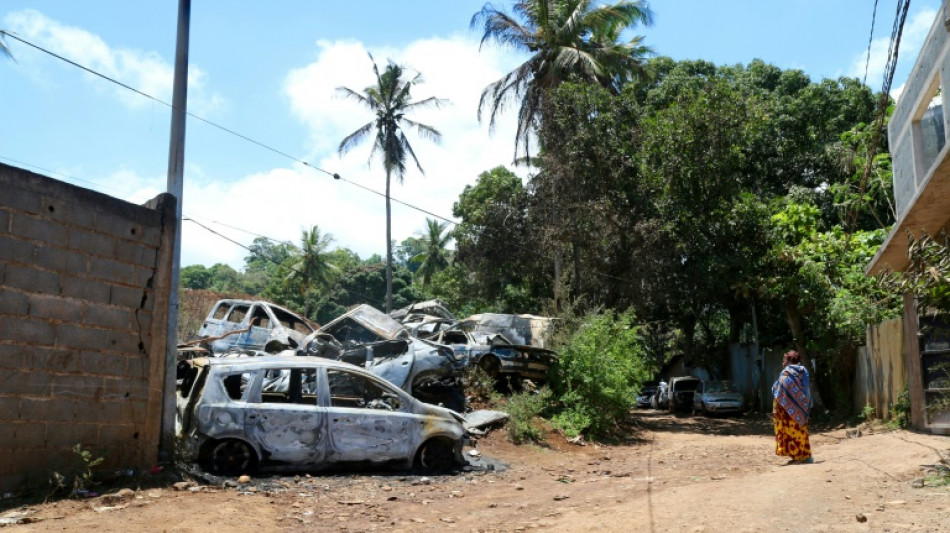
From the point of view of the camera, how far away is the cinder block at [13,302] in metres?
7.54

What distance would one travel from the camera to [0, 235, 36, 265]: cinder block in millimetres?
7598

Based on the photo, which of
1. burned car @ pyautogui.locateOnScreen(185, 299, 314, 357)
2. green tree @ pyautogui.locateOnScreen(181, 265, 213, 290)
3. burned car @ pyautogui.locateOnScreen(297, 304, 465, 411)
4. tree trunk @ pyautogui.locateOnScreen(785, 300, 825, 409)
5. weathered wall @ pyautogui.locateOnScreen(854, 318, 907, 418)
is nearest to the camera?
burned car @ pyautogui.locateOnScreen(297, 304, 465, 411)

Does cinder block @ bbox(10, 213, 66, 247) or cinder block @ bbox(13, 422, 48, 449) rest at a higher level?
cinder block @ bbox(10, 213, 66, 247)

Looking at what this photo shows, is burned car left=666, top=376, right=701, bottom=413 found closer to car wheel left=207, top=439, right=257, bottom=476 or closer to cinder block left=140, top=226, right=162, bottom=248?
car wheel left=207, top=439, right=257, bottom=476

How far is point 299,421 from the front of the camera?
32.2ft

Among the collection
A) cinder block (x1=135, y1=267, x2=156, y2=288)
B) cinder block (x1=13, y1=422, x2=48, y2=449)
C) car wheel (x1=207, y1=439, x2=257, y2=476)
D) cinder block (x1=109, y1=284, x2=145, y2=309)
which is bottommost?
car wheel (x1=207, y1=439, x2=257, y2=476)

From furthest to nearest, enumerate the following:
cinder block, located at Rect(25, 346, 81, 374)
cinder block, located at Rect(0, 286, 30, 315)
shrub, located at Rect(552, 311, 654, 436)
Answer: shrub, located at Rect(552, 311, 654, 436) → cinder block, located at Rect(25, 346, 81, 374) → cinder block, located at Rect(0, 286, 30, 315)

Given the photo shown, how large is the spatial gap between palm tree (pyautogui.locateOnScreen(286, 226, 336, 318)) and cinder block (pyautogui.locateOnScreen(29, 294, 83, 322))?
144 ft

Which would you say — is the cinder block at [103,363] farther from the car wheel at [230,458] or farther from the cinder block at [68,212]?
the car wheel at [230,458]

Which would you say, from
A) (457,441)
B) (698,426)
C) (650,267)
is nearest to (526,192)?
(650,267)

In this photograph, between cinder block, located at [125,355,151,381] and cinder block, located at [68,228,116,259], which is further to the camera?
cinder block, located at [125,355,151,381]

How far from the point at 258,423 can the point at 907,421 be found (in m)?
12.0

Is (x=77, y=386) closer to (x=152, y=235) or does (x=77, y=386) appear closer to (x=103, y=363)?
(x=103, y=363)

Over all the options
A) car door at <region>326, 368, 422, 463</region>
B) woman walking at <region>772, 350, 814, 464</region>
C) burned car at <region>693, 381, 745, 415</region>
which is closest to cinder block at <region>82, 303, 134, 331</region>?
car door at <region>326, 368, 422, 463</region>
